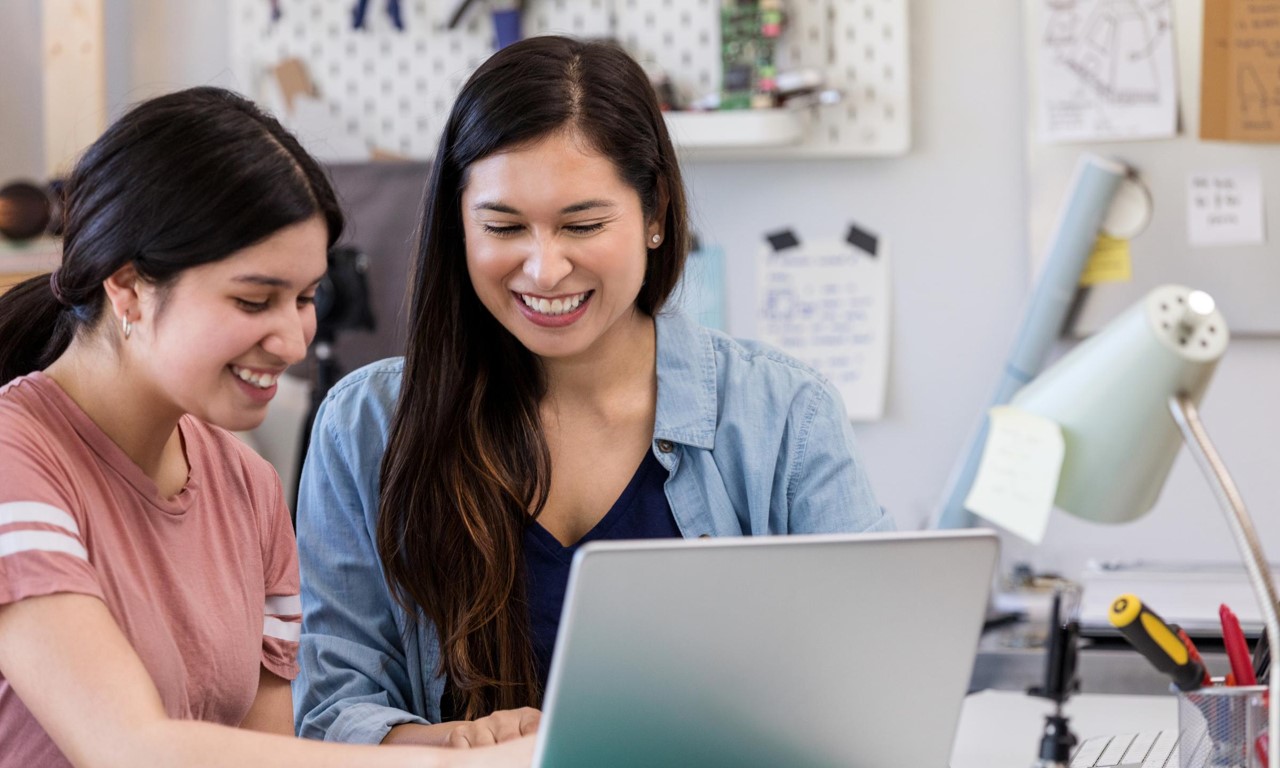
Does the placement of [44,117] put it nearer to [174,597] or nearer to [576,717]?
[174,597]

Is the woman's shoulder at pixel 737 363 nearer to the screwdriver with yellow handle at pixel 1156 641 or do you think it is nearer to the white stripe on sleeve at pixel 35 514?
the screwdriver with yellow handle at pixel 1156 641

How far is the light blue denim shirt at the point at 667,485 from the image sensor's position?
1273mm

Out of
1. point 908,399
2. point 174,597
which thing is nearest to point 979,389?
point 908,399

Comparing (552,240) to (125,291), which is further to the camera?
(552,240)

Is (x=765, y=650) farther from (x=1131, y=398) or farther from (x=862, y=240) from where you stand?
(x=862, y=240)

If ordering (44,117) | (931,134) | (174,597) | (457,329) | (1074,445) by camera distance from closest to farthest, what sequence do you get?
(174,597) → (1074,445) → (457,329) → (931,134) → (44,117)

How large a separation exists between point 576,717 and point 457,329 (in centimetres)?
57

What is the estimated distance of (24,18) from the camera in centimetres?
236

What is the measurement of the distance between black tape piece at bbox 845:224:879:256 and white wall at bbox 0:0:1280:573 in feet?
0.06

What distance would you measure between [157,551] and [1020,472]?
2.24 feet

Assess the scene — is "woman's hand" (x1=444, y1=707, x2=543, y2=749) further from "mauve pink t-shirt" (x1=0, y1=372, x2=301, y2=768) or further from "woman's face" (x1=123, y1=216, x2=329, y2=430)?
"woman's face" (x1=123, y1=216, x2=329, y2=430)

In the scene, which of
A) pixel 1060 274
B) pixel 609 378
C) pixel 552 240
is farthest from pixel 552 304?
pixel 1060 274

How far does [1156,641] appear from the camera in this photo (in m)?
0.96

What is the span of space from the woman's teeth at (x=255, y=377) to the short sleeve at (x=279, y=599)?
22 cm
